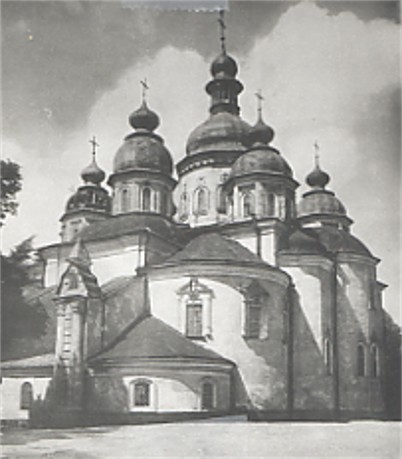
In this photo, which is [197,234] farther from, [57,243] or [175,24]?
[175,24]

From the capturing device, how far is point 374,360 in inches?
301

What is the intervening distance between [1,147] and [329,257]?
12.5 ft

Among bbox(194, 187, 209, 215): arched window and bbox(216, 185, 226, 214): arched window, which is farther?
bbox(216, 185, 226, 214): arched window

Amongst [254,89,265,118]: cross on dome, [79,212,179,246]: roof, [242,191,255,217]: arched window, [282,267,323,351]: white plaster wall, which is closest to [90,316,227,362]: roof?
[79,212,179,246]: roof

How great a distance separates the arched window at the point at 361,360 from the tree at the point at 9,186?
377cm

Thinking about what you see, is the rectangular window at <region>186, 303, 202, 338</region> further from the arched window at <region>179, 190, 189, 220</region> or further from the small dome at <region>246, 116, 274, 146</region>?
the small dome at <region>246, 116, 274, 146</region>

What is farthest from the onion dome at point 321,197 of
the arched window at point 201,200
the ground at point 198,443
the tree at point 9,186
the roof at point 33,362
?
the roof at point 33,362

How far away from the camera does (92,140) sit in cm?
747

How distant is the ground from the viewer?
6.49 m

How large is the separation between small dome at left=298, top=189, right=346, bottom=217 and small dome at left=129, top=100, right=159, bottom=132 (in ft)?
5.63

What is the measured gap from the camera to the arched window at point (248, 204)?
925cm

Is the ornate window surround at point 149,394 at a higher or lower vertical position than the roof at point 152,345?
lower

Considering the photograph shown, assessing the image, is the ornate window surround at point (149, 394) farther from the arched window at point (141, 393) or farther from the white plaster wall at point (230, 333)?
the white plaster wall at point (230, 333)

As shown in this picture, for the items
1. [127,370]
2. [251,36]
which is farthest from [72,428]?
[251,36]
